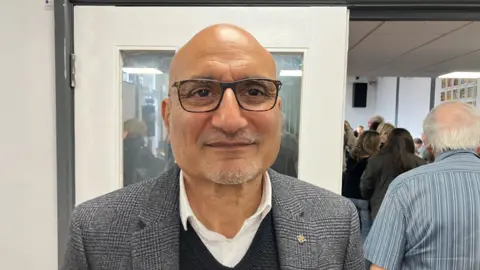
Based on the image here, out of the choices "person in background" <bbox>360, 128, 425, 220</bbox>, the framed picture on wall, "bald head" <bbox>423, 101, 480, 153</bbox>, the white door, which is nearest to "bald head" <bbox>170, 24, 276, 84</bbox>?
the white door

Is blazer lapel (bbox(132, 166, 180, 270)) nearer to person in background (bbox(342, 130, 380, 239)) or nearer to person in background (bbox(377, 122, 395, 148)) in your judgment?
person in background (bbox(342, 130, 380, 239))

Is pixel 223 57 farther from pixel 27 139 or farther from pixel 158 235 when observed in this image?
pixel 27 139

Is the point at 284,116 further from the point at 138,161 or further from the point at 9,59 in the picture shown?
the point at 9,59

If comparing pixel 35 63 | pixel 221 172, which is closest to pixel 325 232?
pixel 221 172

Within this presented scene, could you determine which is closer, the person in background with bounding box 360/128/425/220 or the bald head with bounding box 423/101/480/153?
the bald head with bounding box 423/101/480/153

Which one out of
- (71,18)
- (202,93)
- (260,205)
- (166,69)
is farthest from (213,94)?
(71,18)

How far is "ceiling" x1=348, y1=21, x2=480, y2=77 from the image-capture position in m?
2.15

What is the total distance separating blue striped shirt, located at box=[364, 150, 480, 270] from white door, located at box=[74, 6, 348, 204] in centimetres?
31

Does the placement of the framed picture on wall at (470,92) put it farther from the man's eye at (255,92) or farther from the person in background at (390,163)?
the man's eye at (255,92)

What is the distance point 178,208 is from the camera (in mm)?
778

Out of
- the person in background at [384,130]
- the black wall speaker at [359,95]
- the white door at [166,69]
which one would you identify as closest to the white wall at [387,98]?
the black wall speaker at [359,95]

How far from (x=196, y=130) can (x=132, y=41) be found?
858 millimetres

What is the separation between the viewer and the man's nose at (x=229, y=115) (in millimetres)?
641

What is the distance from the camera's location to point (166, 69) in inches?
57.0
